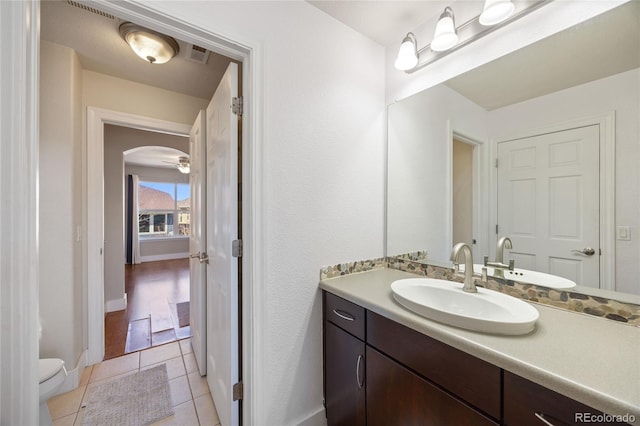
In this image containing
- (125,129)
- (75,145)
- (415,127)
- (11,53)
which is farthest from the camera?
(125,129)

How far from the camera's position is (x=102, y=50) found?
1.72m

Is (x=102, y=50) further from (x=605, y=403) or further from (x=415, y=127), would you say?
(x=605, y=403)

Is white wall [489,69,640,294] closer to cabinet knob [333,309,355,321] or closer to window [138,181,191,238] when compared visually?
cabinet knob [333,309,355,321]

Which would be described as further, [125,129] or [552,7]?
[125,129]

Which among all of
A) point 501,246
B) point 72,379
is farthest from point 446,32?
point 72,379

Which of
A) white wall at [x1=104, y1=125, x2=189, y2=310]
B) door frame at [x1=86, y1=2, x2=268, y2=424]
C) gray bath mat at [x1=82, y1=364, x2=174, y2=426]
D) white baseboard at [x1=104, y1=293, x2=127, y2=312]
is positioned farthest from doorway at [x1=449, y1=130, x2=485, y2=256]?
white baseboard at [x1=104, y1=293, x2=127, y2=312]

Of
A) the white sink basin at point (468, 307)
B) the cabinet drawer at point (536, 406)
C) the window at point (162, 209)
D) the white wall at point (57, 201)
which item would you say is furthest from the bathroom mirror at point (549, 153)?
the window at point (162, 209)

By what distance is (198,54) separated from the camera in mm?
1733

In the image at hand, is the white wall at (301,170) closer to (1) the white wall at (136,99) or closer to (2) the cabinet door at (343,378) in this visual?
(2) the cabinet door at (343,378)

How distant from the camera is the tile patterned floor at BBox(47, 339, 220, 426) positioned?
149 centimetres

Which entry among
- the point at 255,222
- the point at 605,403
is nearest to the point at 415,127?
the point at 255,222

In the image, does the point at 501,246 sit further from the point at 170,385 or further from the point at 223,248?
the point at 170,385

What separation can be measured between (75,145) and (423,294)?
8.58 ft

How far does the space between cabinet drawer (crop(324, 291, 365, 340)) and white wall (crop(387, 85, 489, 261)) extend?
60 cm
